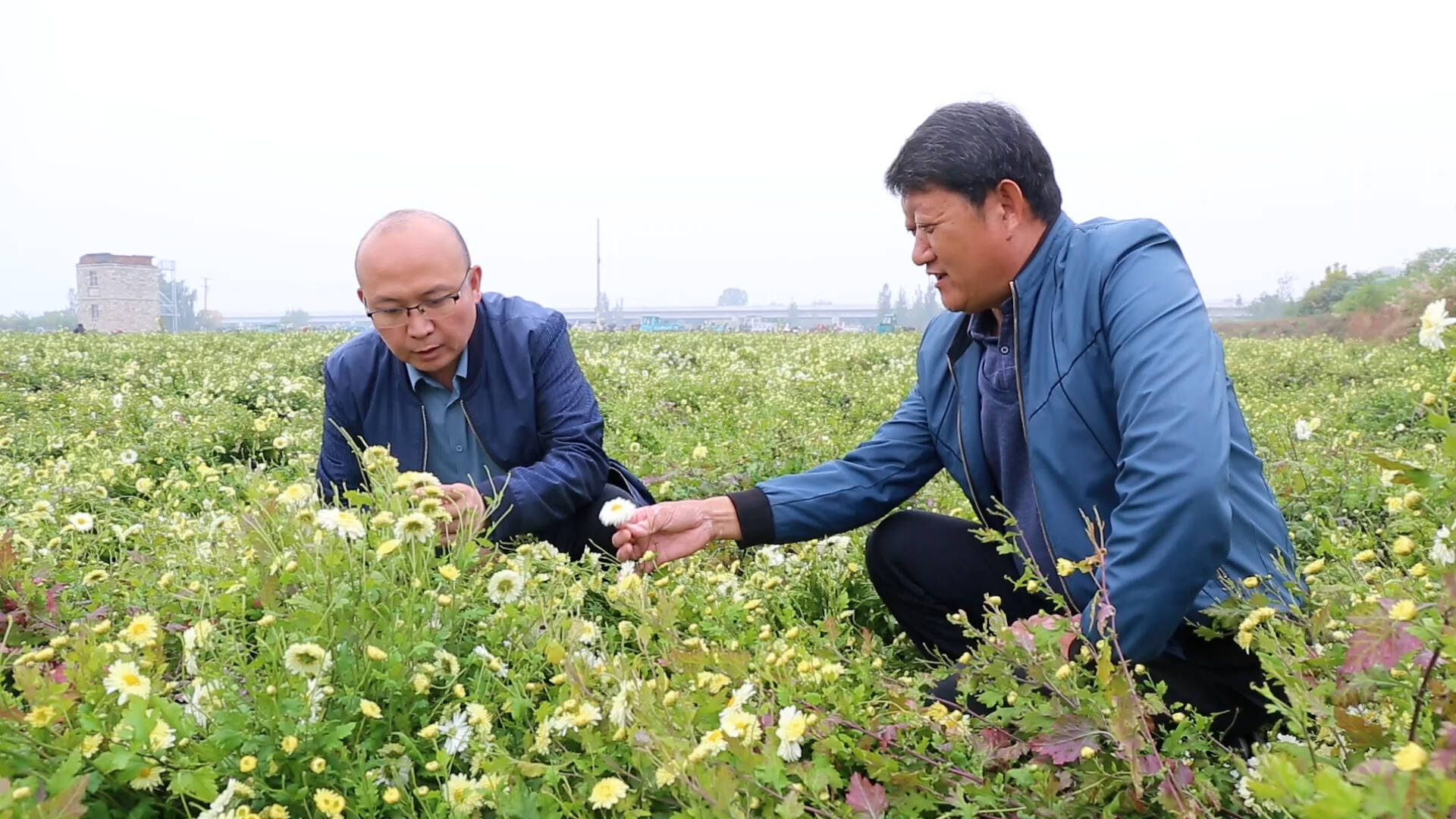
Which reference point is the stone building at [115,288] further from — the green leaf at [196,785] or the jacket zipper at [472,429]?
the green leaf at [196,785]

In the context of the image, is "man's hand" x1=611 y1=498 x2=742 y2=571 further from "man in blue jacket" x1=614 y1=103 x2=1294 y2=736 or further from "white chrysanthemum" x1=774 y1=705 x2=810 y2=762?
"white chrysanthemum" x1=774 y1=705 x2=810 y2=762

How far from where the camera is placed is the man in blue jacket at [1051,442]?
Result: 82.2 inches

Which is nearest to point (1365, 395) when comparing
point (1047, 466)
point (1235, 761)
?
point (1047, 466)

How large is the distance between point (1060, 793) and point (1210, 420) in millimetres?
831

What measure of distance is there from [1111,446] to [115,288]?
79841 mm

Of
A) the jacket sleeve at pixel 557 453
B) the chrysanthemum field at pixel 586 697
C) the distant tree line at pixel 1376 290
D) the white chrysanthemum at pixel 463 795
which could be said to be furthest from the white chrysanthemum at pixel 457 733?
the distant tree line at pixel 1376 290

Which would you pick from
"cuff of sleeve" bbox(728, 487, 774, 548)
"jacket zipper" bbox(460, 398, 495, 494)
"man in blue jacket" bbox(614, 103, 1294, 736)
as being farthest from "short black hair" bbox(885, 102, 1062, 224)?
"jacket zipper" bbox(460, 398, 495, 494)

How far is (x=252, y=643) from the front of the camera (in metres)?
2.11

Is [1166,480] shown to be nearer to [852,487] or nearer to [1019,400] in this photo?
[1019,400]

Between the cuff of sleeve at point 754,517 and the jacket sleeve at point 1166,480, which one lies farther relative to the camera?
the cuff of sleeve at point 754,517

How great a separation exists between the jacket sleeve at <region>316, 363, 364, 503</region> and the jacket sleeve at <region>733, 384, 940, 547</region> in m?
1.28

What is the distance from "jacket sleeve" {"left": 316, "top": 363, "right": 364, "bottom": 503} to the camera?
3.38m

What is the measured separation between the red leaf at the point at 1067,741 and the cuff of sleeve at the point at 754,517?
1.40 meters

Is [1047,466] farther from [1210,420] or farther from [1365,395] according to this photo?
[1365,395]
